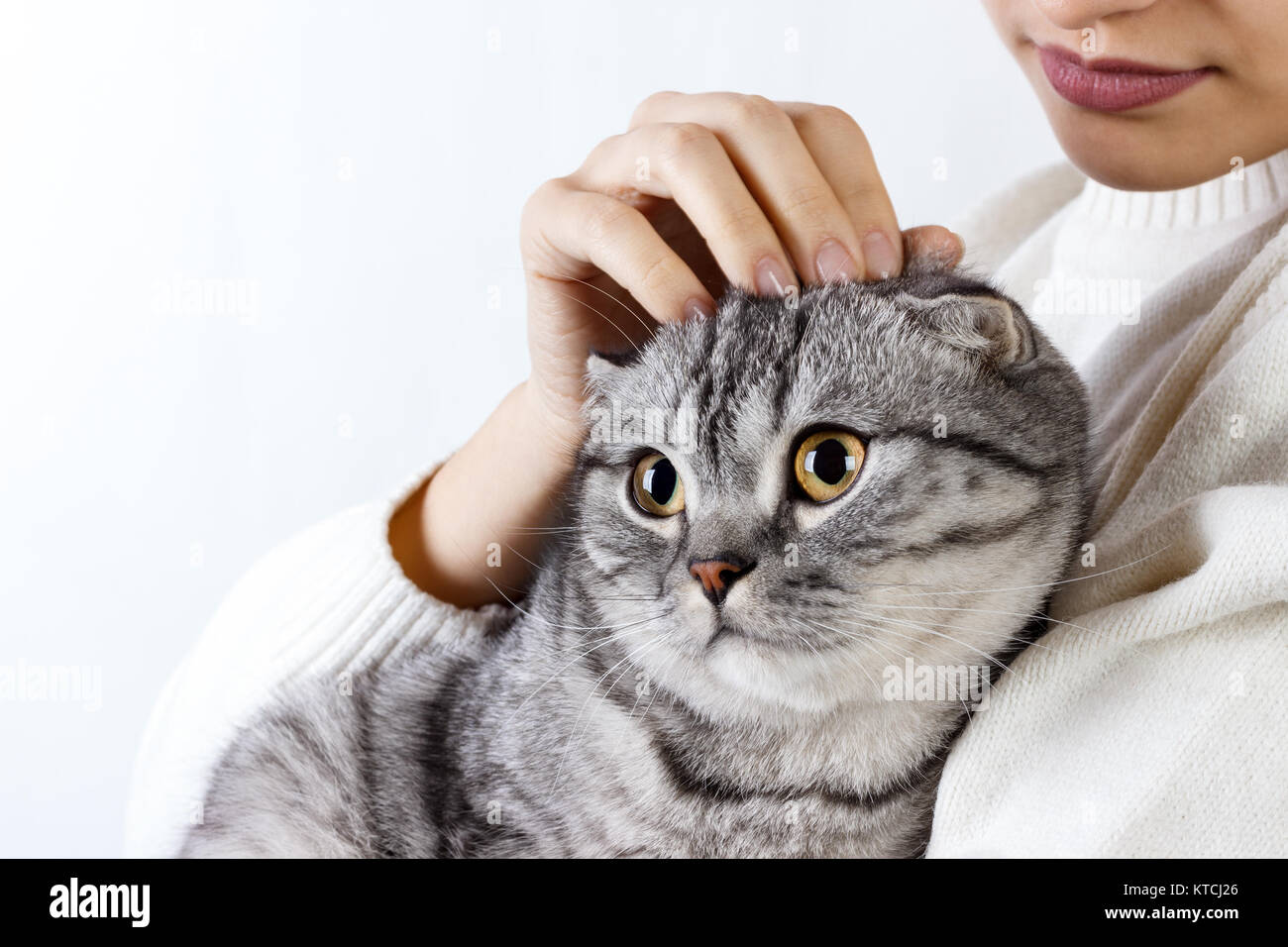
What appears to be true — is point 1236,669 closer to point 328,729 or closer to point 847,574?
point 847,574

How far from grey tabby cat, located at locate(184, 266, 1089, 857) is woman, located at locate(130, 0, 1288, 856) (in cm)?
5

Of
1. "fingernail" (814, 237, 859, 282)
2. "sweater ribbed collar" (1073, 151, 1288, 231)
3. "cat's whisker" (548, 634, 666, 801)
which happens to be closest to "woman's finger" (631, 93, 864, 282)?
"fingernail" (814, 237, 859, 282)

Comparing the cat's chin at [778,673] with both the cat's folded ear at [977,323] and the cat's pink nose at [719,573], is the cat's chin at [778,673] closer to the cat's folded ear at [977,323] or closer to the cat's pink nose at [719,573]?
the cat's pink nose at [719,573]

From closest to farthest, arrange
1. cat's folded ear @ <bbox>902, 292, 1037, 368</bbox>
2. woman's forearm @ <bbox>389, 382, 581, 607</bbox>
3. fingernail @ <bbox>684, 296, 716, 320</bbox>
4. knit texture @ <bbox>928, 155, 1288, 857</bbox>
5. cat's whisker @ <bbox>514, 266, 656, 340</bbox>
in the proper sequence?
knit texture @ <bbox>928, 155, 1288, 857</bbox> < cat's folded ear @ <bbox>902, 292, 1037, 368</bbox> < fingernail @ <bbox>684, 296, 716, 320</bbox> < cat's whisker @ <bbox>514, 266, 656, 340</bbox> < woman's forearm @ <bbox>389, 382, 581, 607</bbox>

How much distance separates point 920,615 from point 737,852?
24cm

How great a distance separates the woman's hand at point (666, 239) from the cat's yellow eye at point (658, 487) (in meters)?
0.12

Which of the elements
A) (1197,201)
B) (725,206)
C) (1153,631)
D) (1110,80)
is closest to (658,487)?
(725,206)

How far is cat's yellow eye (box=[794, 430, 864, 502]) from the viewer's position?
0.79 metres

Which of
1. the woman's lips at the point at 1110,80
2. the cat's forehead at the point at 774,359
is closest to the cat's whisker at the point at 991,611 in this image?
the cat's forehead at the point at 774,359

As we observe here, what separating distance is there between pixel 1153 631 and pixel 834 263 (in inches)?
14.3

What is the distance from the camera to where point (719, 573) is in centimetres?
78

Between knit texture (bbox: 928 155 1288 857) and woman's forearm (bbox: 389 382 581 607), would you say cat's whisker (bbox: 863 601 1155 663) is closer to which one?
knit texture (bbox: 928 155 1288 857)

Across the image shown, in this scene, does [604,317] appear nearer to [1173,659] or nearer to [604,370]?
[604,370]

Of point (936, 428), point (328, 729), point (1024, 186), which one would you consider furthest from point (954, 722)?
point (1024, 186)
